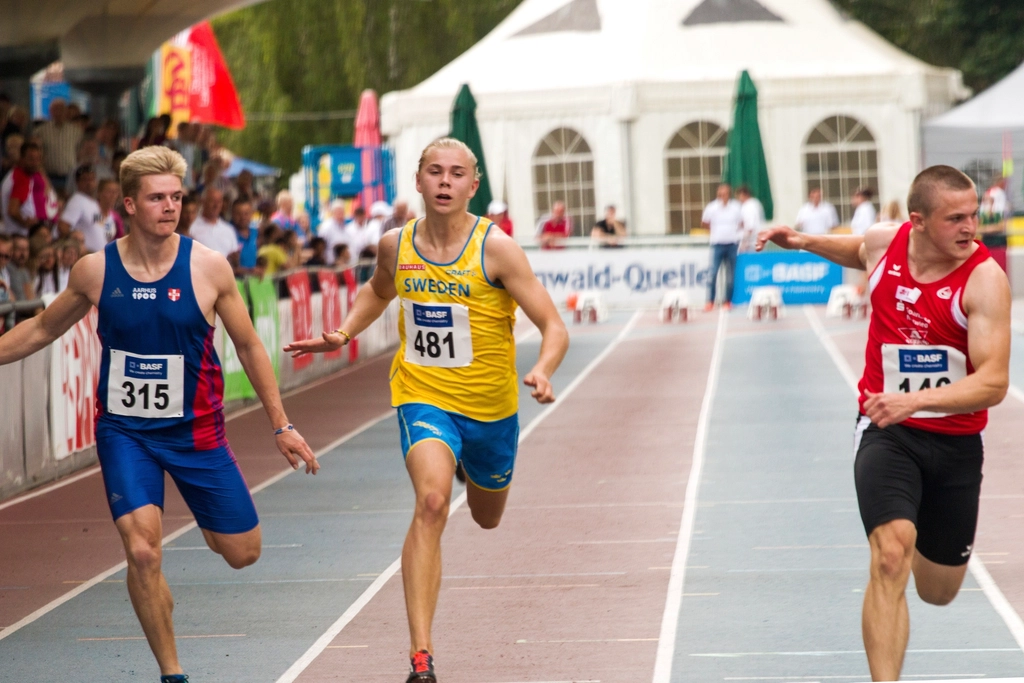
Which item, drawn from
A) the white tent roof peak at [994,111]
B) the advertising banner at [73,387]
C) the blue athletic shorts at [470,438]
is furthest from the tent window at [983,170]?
the blue athletic shorts at [470,438]

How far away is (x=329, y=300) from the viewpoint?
68.3ft

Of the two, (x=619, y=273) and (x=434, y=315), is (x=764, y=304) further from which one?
(x=434, y=315)

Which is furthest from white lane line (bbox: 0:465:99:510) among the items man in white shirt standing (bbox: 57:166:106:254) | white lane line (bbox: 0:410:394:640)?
man in white shirt standing (bbox: 57:166:106:254)

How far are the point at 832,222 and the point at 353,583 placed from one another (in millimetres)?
21265

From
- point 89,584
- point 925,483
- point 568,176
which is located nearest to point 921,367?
point 925,483

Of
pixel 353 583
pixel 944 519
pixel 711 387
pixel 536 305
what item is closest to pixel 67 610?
pixel 353 583

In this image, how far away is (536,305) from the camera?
6.38m

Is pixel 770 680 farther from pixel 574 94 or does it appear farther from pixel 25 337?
pixel 574 94

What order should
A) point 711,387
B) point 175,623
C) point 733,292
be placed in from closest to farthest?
1. point 175,623
2. point 711,387
3. point 733,292

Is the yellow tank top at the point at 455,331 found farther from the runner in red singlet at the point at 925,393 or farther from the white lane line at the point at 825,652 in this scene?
the runner in red singlet at the point at 925,393

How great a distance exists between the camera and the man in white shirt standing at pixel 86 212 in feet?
50.5

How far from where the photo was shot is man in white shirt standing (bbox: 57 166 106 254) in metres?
15.4

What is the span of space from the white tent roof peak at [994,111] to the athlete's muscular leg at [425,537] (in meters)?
28.1

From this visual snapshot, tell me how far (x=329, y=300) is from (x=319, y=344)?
46.8 ft
